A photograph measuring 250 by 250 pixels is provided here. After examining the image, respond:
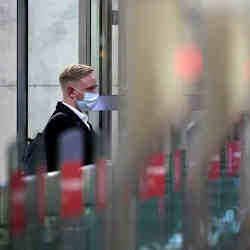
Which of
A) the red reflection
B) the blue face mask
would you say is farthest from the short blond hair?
A: the red reflection

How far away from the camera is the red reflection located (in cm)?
194

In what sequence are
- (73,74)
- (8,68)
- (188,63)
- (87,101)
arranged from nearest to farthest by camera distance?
1. (188,63)
2. (73,74)
3. (87,101)
4. (8,68)

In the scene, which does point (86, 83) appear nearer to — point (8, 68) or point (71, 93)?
point (71, 93)

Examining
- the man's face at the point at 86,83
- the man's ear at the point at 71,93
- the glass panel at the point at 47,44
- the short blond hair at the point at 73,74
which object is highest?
the glass panel at the point at 47,44

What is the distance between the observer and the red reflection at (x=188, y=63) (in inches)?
76.3

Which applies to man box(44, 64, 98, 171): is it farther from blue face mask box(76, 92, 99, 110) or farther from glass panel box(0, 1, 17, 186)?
glass panel box(0, 1, 17, 186)

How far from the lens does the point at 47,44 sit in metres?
7.57

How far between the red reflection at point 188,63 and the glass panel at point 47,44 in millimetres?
5494

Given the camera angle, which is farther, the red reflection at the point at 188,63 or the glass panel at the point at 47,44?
the glass panel at the point at 47,44

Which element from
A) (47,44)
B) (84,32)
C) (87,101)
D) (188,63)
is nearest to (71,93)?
(87,101)

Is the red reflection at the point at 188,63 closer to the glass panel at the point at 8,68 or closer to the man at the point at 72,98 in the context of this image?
the man at the point at 72,98

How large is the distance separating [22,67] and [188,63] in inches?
225

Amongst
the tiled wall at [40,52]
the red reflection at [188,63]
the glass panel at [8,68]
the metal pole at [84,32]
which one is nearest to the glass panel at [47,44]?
the tiled wall at [40,52]

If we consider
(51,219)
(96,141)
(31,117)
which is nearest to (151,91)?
(96,141)
